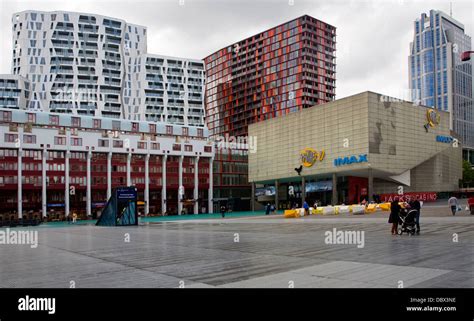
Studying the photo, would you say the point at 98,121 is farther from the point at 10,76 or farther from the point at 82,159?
the point at 10,76

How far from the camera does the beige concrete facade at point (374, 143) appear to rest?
76.9 metres

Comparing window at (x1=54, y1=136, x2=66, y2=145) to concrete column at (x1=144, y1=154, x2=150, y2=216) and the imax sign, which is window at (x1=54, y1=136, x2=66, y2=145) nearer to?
concrete column at (x1=144, y1=154, x2=150, y2=216)

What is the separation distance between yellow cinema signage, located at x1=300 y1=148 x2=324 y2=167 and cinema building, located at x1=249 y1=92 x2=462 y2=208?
0.19 metres

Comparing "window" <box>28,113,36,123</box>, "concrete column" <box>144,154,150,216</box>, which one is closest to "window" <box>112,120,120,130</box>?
"concrete column" <box>144,154,150,216</box>

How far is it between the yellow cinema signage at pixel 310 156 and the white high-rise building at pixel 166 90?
85.4 metres

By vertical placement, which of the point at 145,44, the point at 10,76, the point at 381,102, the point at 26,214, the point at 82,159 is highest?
the point at 145,44

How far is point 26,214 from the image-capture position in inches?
3482

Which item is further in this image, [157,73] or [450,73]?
[157,73]

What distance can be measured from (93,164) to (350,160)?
54645 millimetres

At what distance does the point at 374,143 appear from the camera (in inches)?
2992

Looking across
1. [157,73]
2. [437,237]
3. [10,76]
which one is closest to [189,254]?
[437,237]

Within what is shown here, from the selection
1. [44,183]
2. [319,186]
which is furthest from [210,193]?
[44,183]
